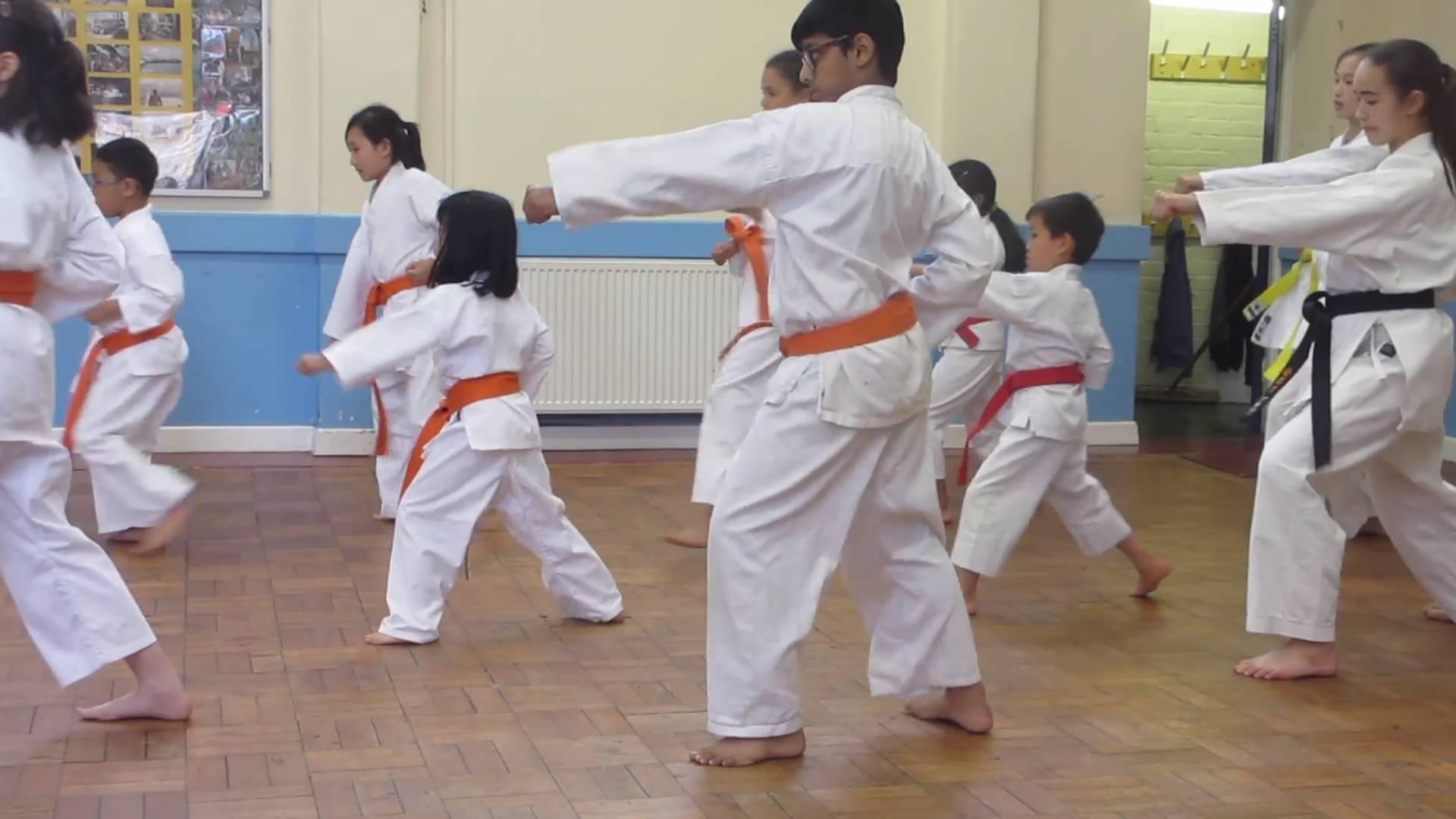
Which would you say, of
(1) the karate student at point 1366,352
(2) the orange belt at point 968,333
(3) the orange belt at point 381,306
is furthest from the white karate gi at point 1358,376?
(3) the orange belt at point 381,306

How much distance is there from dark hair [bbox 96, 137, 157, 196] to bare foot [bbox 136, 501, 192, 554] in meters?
1.01

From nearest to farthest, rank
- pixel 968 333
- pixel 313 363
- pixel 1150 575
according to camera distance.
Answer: pixel 313 363 < pixel 1150 575 < pixel 968 333

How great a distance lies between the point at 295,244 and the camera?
22.0 ft

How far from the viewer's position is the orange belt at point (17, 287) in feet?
9.79

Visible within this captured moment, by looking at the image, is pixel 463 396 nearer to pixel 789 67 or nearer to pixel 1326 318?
pixel 789 67

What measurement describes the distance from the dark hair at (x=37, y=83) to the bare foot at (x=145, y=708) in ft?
3.47

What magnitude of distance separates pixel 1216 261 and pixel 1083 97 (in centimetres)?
273

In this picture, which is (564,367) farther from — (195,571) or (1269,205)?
(1269,205)

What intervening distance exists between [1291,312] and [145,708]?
3.48 metres

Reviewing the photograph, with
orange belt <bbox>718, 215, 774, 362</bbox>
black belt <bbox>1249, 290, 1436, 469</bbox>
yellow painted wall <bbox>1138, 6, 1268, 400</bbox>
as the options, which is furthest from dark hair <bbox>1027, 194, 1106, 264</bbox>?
yellow painted wall <bbox>1138, 6, 1268, 400</bbox>

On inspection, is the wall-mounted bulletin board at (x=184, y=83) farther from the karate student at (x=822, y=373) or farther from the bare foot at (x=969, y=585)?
the karate student at (x=822, y=373)

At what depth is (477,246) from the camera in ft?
13.1

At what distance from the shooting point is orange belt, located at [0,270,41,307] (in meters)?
2.98

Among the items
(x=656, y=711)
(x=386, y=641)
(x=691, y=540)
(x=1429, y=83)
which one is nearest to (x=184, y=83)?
(x=691, y=540)
